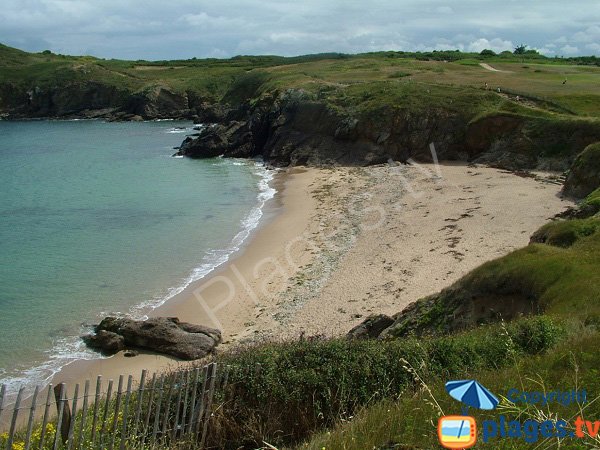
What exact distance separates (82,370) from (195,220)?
18648 mm

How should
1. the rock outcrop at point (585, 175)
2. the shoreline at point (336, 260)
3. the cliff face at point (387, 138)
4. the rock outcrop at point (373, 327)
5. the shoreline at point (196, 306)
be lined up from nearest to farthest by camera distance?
1. the rock outcrop at point (373, 327)
2. the shoreline at point (196, 306)
3. the shoreline at point (336, 260)
4. the rock outcrop at point (585, 175)
5. the cliff face at point (387, 138)

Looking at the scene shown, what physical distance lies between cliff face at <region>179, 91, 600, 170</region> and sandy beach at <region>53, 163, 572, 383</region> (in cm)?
384

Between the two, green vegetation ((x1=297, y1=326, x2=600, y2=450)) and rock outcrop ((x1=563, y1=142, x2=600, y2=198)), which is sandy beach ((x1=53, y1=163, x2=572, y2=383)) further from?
green vegetation ((x1=297, y1=326, x2=600, y2=450))

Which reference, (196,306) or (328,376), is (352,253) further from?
(328,376)

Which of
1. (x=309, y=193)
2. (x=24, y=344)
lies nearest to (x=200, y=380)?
(x=24, y=344)

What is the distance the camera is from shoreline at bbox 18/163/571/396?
2042 cm

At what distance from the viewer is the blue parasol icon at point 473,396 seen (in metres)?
5.02

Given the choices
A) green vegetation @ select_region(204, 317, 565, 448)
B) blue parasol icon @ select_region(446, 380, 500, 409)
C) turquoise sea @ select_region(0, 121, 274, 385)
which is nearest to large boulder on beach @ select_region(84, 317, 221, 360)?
turquoise sea @ select_region(0, 121, 274, 385)

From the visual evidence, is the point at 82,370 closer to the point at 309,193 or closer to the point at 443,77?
the point at 309,193

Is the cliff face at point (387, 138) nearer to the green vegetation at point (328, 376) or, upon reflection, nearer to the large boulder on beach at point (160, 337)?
the large boulder on beach at point (160, 337)

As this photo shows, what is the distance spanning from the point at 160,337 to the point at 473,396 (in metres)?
15.2

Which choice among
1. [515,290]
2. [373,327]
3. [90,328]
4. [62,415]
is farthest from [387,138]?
[62,415]

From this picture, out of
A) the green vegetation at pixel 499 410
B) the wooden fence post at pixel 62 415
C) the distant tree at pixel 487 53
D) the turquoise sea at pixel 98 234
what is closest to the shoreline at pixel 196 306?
the turquoise sea at pixel 98 234

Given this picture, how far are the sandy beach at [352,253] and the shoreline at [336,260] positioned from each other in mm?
46
